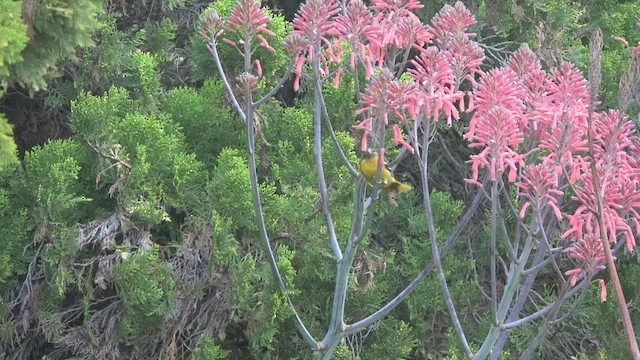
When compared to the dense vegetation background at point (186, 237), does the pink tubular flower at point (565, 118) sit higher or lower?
higher

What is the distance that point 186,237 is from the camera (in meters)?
4.29

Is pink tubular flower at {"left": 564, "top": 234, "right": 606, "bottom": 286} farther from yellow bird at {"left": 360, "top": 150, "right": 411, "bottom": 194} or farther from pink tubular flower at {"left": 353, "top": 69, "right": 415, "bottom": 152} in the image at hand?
pink tubular flower at {"left": 353, "top": 69, "right": 415, "bottom": 152}

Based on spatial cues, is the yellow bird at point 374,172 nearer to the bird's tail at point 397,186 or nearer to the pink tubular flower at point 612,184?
the bird's tail at point 397,186

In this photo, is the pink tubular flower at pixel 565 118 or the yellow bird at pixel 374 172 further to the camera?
the yellow bird at pixel 374 172

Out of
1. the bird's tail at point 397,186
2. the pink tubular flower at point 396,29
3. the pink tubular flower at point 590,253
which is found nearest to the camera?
the pink tubular flower at point 590,253

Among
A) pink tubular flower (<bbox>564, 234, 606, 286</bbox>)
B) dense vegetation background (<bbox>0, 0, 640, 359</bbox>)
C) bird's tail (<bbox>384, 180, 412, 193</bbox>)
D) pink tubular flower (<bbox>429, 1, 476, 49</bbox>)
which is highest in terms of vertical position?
pink tubular flower (<bbox>429, 1, 476, 49</bbox>)

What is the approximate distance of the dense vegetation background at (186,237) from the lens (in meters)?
4.15

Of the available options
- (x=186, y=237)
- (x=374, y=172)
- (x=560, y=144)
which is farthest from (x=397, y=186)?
(x=186, y=237)

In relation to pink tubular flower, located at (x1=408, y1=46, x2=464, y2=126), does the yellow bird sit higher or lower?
lower

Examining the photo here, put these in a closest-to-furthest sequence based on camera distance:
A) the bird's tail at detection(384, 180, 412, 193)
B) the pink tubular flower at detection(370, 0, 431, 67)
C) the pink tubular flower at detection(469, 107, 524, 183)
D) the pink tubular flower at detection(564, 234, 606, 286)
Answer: the pink tubular flower at detection(469, 107, 524, 183) < the pink tubular flower at detection(564, 234, 606, 286) < the bird's tail at detection(384, 180, 412, 193) < the pink tubular flower at detection(370, 0, 431, 67)

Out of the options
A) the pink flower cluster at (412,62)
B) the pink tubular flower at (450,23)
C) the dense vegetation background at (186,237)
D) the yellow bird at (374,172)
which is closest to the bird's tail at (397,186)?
A: the yellow bird at (374,172)

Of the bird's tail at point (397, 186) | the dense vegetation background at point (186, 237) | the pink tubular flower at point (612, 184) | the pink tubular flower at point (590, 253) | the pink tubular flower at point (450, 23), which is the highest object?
the pink tubular flower at point (450, 23)

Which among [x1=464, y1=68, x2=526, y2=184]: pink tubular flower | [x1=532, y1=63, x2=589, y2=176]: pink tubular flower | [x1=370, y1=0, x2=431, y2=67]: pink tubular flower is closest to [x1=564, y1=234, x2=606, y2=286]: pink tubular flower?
[x1=532, y1=63, x2=589, y2=176]: pink tubular flower

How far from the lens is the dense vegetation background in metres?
4.15
